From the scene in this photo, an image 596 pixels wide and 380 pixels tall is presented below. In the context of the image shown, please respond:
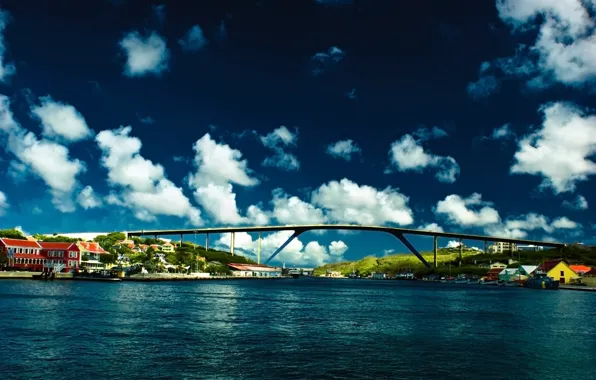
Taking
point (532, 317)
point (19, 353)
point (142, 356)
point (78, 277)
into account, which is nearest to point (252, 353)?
point (142, 356)

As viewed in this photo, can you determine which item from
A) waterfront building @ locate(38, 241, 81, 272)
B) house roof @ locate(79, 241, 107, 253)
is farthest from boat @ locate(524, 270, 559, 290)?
house roof @ locate(79, 241, 107, 253)

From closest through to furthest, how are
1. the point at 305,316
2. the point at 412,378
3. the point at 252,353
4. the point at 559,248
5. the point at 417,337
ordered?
the point at 412,378 → the point at 252,353 → the point at 417,337 → the point at 305,316 → the point at 559,248

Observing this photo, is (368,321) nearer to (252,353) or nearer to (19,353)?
(252,353)

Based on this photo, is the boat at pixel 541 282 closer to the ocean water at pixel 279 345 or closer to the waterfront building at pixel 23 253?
the ocean water at pixel 279 345

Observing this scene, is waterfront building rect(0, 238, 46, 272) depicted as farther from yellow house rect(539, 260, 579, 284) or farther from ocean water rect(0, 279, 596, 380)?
yellow house rect(539, 260, 579, 284)

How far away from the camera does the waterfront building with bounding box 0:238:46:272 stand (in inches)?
3848

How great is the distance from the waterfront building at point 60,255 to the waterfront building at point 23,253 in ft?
3.59

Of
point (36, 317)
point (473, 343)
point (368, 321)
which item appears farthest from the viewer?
point (368, 321)

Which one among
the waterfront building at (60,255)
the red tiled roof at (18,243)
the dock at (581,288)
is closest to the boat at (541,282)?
the dock at (581,288)

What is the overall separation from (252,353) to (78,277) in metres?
82.5

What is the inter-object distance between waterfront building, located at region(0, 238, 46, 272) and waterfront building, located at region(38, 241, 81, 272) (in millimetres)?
1095

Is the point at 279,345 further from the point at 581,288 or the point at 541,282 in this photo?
the point at 541,282

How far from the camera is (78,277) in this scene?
9594cm

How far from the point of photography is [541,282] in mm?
105688
